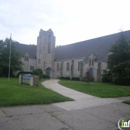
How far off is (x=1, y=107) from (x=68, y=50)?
41798 millimetres

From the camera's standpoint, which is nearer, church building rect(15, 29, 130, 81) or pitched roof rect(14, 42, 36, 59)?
church building rect(15, 29, 130, 81)

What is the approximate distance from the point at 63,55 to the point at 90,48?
990 centimetres

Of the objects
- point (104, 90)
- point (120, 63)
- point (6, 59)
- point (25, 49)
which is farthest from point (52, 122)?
point (25, 49)

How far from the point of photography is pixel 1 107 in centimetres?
805

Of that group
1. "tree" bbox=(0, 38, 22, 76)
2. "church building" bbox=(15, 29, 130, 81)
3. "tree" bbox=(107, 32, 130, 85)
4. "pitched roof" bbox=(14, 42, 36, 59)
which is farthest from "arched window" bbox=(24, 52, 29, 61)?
"tree" bbox=(107, 32, 130, 85)

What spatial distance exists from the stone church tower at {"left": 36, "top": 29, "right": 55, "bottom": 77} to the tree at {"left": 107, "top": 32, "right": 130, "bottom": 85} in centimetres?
2406

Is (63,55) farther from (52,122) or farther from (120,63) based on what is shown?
(52,122)

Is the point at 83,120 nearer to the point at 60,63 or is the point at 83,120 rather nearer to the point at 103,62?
the point at 103,62

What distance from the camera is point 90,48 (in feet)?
138

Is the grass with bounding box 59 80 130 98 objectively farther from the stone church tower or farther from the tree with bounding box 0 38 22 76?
the stone church tower

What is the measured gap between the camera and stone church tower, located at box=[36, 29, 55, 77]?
157 ft

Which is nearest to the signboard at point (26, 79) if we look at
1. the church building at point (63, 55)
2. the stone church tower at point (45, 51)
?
the church building at point (63, 55)

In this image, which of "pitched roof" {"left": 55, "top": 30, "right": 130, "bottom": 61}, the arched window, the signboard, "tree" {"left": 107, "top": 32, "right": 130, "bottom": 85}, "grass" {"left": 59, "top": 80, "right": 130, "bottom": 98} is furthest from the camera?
the arched window

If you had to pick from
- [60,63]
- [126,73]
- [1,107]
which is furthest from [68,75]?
[1,107]
